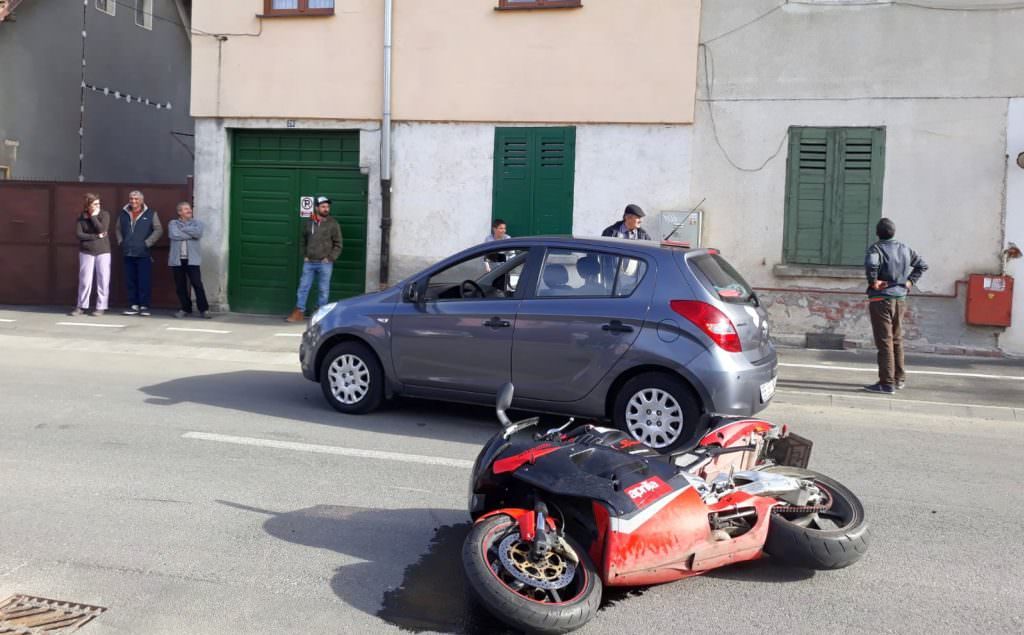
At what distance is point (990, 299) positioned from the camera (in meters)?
13.1

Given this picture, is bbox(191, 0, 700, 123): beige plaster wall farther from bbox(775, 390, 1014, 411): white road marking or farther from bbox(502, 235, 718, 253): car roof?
bbox(502, 235, 718, 253): car roof

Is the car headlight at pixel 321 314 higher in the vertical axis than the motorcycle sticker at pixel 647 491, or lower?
higher

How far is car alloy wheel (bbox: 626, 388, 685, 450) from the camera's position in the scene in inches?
295

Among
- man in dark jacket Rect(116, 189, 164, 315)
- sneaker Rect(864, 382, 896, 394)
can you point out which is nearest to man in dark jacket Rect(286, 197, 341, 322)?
man in dark jacket Rect(116, 189, 164, 315)

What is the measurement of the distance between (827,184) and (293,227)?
824 cm

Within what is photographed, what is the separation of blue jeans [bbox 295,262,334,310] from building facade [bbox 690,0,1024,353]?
562 cm

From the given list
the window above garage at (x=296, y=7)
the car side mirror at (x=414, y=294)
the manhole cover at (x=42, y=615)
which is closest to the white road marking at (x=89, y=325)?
the window above garage at (x=296, y=7)

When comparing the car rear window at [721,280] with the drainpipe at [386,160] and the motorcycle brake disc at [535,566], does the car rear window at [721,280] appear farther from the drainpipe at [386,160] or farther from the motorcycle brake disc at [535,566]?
the drainpipe at [386,160]

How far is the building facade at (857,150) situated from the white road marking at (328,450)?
806 cm

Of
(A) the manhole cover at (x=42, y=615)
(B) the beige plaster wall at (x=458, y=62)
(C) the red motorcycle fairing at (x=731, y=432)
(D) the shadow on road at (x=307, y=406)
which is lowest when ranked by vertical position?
(A) the manhole cover at (x=42, y=615)

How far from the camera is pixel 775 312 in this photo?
553 inches

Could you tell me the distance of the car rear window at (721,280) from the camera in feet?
24.8

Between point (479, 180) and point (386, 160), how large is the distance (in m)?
1.47

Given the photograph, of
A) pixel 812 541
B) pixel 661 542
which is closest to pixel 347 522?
pixel 661 542
